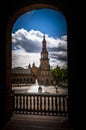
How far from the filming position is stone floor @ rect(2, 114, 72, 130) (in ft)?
15.2

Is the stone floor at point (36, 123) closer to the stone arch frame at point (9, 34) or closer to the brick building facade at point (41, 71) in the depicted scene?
the stone arch frame at point (9, 34)

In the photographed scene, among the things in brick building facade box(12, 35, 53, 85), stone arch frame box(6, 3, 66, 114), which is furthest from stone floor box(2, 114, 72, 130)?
brick building facade box(12, 35, 53, 85)

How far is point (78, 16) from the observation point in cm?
434

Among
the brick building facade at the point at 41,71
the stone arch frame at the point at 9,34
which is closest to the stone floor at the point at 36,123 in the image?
the stone arch frame at the point at 9,34

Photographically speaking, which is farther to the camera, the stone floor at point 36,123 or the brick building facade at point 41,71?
the brick building facade at point 41,71

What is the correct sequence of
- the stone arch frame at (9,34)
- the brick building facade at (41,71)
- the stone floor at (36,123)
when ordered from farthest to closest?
the brick building facade at (41,71), the stone arch frame at (9,34), the stone floor at (36,123)

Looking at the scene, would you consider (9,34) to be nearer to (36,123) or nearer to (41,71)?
(36,123)

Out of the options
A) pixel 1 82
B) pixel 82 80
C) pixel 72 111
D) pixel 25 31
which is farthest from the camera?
pixel 25 31

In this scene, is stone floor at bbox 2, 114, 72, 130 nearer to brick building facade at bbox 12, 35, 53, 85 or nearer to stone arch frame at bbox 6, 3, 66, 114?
stone arch frame at bbox 6, 3, 66, 114

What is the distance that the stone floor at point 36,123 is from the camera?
4.62m

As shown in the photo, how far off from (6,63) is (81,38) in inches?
77.6

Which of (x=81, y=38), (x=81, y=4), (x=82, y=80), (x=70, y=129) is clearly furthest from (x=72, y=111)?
(x=81, y=4)

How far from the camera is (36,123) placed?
5004 millimetres

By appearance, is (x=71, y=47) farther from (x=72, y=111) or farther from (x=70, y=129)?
(x=70, y=129)
